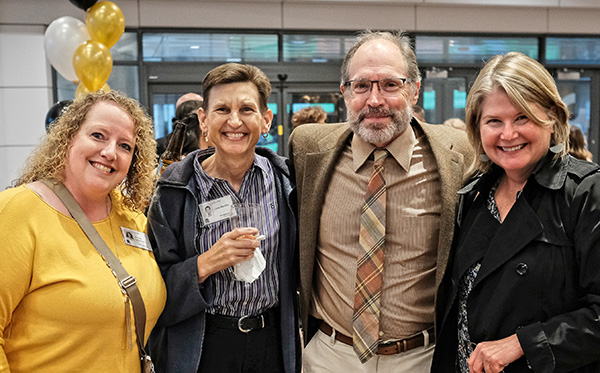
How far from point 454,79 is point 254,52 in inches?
123

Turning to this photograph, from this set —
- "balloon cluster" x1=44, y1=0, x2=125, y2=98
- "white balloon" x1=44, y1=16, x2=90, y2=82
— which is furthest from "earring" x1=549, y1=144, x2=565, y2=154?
"white balloon" x1=44, y1=16, x2=90, y2=82

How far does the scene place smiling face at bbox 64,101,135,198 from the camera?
1724 mm

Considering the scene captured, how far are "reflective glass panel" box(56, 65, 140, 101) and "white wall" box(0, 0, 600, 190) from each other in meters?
0.23

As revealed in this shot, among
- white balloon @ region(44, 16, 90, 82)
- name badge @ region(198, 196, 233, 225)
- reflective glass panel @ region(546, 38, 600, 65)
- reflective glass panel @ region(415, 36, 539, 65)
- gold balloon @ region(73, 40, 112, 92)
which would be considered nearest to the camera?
name badge @ region(198, 196, 233, 225)

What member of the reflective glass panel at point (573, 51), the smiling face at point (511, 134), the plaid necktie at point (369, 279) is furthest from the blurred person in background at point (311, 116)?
the reflective glass panel at point (573, 51)

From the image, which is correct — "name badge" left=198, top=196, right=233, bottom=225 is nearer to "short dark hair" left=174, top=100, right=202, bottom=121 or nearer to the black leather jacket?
the black leather jacket

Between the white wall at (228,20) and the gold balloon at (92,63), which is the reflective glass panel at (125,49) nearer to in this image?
the white wall at (228,20)

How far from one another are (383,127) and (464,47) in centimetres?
674

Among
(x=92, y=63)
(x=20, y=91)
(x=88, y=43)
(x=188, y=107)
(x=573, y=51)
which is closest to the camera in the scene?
(x=188, y=107)

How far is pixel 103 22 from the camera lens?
4.92 m

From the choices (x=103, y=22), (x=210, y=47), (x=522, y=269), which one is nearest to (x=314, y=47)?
(x=210, y=47)

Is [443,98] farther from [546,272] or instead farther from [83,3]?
[546,272]

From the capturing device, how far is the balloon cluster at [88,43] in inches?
187

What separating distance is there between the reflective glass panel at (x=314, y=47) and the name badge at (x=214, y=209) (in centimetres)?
593
